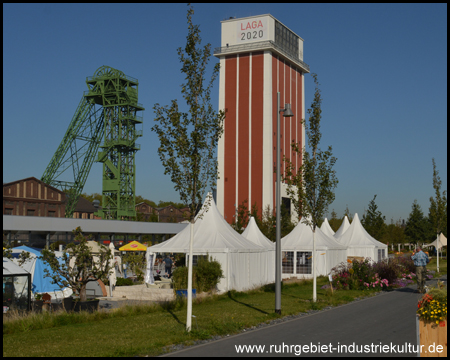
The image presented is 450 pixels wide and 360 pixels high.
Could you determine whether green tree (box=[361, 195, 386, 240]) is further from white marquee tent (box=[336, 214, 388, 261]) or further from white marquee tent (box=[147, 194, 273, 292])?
white marquee tent (box=[147, 194, 273, 292])

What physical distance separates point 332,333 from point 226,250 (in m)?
10.8

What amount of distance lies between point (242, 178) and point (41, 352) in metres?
63.0

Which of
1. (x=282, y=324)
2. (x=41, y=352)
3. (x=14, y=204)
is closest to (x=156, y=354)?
(x=41, y=352)

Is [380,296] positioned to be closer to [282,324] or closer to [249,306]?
[249,306]

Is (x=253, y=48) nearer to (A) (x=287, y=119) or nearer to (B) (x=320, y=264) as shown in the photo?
(A) (x=287, y=119)

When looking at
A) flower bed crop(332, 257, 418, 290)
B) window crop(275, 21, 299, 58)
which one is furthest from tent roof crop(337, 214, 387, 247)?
window crop(275, 21, 299, 58)

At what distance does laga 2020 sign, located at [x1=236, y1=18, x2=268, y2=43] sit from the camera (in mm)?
74062

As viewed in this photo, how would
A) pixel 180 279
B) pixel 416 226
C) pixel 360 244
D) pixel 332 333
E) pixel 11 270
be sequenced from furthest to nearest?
pixel 416 226
pixel 360 244
pixel 180 279
pixel 11 270
pixel 332 333

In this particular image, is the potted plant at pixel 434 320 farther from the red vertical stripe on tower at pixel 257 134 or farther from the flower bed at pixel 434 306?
the red vertical stripe on tower at pixel 257 134

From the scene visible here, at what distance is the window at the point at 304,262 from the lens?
31.9 metres

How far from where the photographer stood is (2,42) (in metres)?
9.45

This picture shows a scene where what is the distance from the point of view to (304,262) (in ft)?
105

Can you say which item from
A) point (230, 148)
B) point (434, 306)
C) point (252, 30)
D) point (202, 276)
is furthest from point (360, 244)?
point (252, 30)

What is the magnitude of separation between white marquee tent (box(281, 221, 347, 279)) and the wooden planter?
22439 mm
